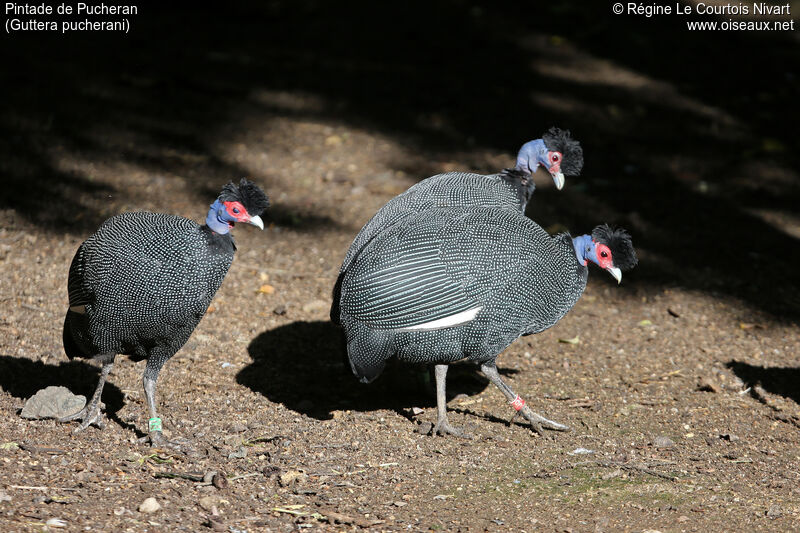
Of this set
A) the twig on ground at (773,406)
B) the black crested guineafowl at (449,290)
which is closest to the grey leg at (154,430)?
the black crested guineafowl at (449,290)

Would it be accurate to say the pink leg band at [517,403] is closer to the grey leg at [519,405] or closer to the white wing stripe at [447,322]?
the grey leg at [519,405]

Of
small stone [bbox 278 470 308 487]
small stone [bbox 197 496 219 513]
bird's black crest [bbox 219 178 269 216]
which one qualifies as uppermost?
bird's black crest [bbox 219 178 269 216]

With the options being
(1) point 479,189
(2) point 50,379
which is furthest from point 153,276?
(1) point 479,189

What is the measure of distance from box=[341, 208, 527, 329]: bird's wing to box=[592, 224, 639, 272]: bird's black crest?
428 mm

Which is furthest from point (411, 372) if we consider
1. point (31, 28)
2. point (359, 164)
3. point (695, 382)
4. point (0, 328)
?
point (31, 28)

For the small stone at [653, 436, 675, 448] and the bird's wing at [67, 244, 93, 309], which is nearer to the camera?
the bird's wing at [67, 244, 93, 309]

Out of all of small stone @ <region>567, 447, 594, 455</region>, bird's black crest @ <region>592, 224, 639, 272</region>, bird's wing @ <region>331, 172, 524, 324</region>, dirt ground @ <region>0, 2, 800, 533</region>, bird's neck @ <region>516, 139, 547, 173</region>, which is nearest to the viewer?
dirt ground @ <region>0, 2, 800, 533</region>

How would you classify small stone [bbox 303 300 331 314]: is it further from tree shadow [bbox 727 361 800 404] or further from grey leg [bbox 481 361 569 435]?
tree shadow [bbox 727 361 800 404]

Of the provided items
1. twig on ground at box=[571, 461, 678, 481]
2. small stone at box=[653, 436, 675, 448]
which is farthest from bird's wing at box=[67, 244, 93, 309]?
small stone at box=[653, 436, 675, 448]

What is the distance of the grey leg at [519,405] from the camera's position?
4.67m

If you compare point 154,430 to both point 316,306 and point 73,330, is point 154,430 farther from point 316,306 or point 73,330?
point 316,306

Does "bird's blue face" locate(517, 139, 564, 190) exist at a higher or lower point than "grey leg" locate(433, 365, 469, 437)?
higher

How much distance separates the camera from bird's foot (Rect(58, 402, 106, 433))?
4332 millimetres

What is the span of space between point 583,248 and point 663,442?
1.02 metres
